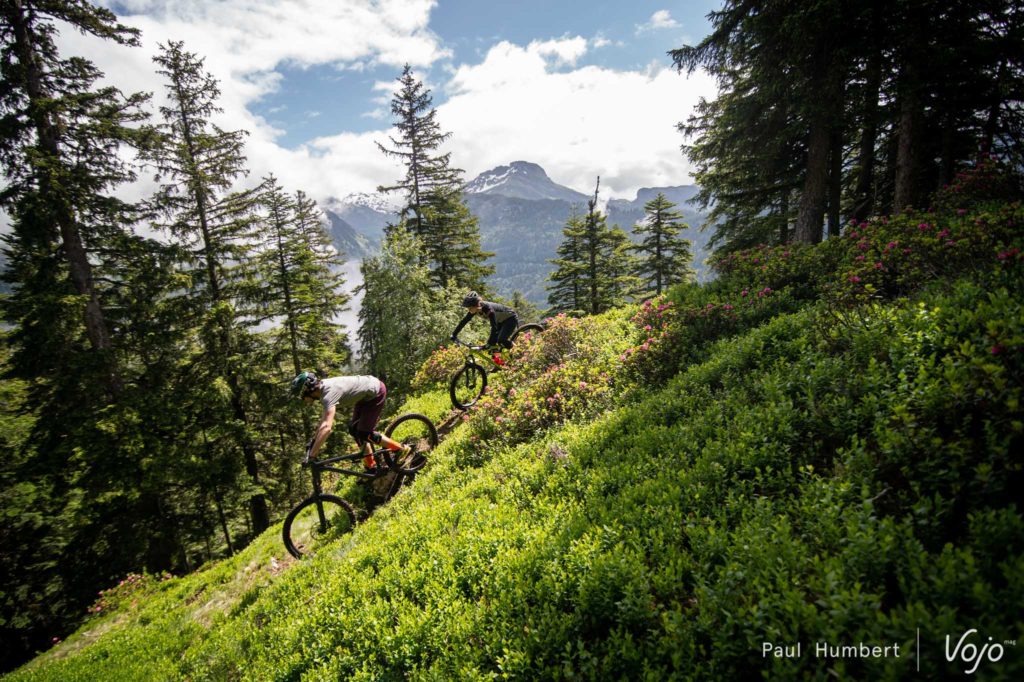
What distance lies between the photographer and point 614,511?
14.2ft

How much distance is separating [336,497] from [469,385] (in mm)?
4381

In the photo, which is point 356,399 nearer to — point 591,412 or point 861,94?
point 591,412

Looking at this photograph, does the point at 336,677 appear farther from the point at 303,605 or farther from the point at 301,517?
the point at 301,517

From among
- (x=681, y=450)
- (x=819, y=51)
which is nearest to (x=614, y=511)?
(x=681, y=450)

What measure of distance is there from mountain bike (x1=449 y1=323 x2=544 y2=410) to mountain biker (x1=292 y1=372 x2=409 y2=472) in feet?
9.06

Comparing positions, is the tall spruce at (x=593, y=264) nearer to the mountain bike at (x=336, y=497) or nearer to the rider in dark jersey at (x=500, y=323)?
the rider in dark jersey at (x=500, y=323)

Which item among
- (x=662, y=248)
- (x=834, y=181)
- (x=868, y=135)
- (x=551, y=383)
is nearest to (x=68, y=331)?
(x=551, y=383)

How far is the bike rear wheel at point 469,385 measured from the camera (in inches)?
428

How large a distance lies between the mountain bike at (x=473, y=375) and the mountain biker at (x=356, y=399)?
2.76 metres

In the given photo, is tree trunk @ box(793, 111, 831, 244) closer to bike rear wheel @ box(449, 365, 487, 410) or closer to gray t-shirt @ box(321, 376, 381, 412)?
bike rear wheel @ box(449, 365, 487, 410)

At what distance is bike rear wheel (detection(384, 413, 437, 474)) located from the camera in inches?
336

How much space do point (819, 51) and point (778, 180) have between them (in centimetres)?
548

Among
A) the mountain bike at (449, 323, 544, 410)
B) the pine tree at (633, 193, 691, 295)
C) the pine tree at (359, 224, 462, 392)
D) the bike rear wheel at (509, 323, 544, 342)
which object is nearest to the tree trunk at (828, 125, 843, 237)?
the bike rear wheel at (509, 323, 544, 342)

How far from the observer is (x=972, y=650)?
6.68ft
